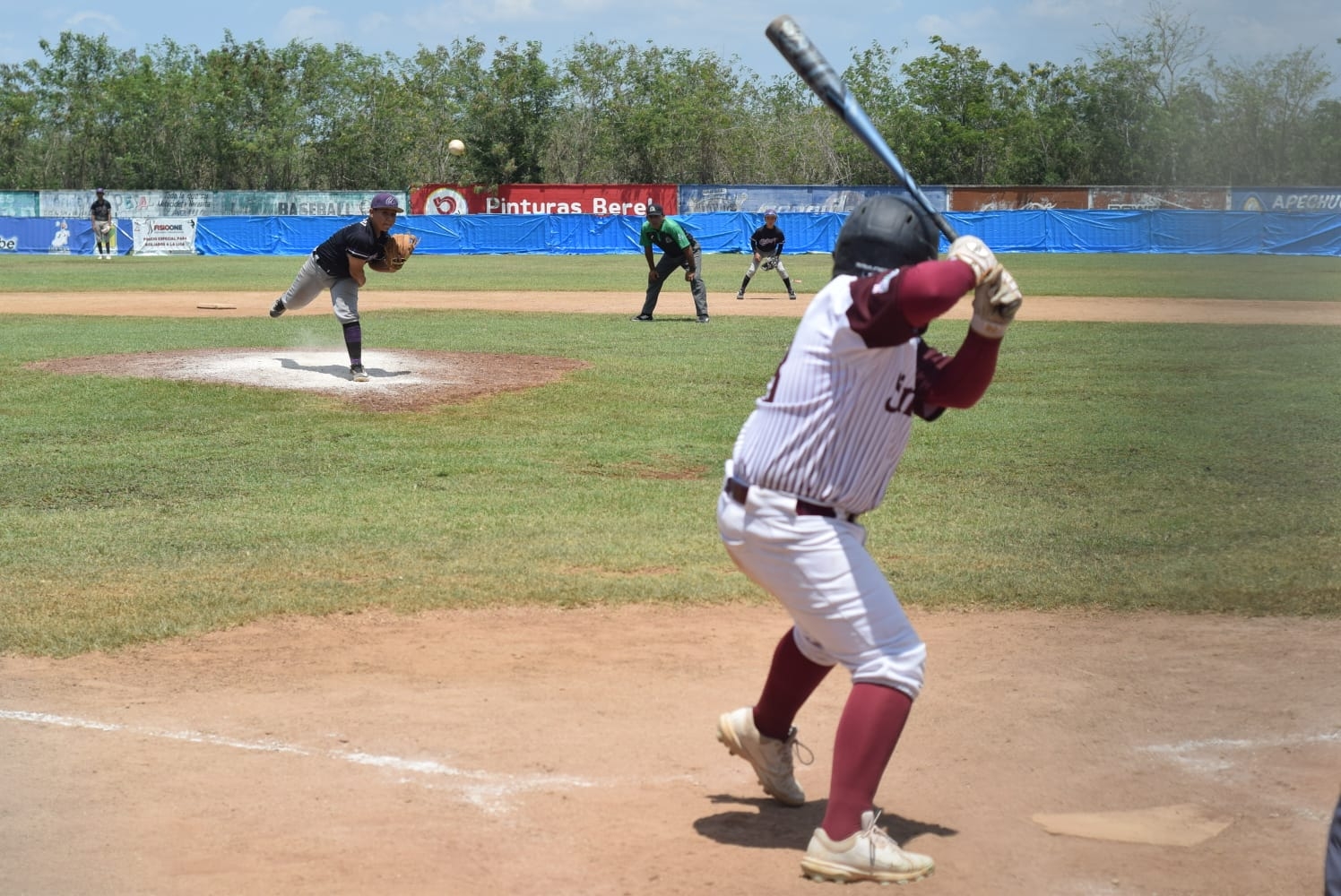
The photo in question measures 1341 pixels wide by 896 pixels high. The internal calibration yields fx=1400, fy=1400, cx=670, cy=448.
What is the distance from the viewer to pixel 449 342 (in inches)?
712

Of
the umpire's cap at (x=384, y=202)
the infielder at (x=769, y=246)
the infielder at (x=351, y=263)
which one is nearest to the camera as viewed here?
the umpire's cap at (x=384, y=202)

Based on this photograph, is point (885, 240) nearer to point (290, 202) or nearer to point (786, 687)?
point (786, 687)

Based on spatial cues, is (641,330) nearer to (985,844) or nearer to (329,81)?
(985,844)

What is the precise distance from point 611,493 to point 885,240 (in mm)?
5765

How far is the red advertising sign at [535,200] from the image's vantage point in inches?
2100

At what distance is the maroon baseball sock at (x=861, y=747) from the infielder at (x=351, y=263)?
1050 centimetres

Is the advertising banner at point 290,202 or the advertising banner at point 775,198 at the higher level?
the advertising banner at point 775,198

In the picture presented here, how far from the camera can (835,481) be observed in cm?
393

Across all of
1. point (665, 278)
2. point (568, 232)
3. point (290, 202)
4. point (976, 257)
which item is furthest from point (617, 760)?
point (290, 202)

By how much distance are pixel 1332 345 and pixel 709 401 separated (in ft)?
28.6

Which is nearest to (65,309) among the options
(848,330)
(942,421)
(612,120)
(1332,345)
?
(942,421)

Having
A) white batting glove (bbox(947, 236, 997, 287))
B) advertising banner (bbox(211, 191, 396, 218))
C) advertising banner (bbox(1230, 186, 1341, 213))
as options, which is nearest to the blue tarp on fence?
advertising banner (bbox(211, 191, 396, 218))

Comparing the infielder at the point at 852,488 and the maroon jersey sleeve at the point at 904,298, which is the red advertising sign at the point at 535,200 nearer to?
→ the infielder at the point at 852,488

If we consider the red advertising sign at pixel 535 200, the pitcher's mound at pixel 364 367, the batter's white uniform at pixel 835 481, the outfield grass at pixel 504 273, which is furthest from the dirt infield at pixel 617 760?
the red advertising sign at pixel 535 200
